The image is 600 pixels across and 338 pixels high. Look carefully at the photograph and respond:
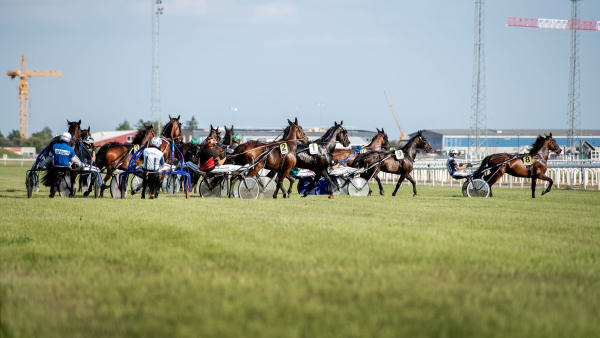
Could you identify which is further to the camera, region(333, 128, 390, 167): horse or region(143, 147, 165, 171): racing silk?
region(333, 128, 390, 167): horse

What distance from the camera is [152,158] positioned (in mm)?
16297

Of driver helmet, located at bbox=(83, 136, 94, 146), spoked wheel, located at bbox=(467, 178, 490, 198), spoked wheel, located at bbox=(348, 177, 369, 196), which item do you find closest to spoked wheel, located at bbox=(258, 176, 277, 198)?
spoked wheel, located at bbox=(348, 177, 369, 196)

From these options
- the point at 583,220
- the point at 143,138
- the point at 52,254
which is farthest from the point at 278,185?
the point at 52,254

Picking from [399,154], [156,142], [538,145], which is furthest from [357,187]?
[156,142]

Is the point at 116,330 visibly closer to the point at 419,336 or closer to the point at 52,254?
the point at 419,336

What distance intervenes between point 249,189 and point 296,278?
1222cm

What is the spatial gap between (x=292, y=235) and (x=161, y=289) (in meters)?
3.39

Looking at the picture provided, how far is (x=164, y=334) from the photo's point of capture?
12.8ft

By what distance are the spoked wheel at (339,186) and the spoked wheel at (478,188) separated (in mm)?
3818

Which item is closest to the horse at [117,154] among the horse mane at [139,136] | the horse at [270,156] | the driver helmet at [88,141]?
the horse mane at [139,136]

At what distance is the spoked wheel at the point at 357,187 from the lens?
842 inches

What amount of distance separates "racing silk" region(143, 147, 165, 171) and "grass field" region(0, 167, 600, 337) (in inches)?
231

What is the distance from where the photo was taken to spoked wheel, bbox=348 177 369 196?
21375 millimetres

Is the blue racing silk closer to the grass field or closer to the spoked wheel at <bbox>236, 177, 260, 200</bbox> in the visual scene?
the spoked wheel at <bbox>236, 177, 260, 200</bbox>
